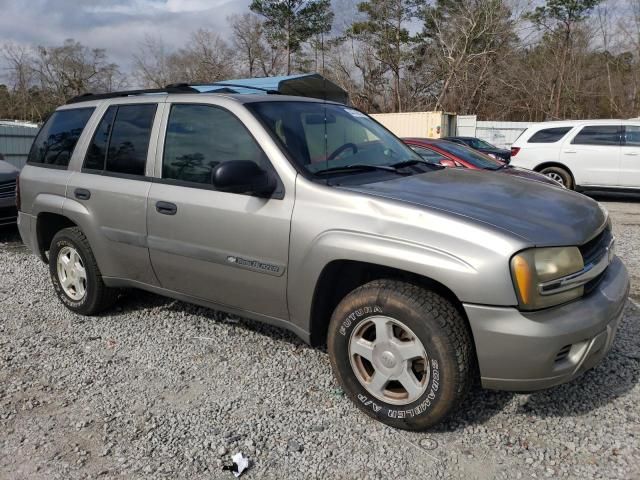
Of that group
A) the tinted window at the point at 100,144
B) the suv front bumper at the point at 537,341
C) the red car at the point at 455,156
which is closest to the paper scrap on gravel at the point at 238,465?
the suv front bumper at the point at 537,341

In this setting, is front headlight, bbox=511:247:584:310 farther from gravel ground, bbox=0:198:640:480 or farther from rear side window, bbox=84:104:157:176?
rear side window, bbox=84:104:157:176

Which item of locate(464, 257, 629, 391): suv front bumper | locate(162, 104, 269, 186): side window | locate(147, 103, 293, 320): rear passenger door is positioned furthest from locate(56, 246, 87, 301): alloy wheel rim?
locate(464, 257, 629, 391): suv front bumper

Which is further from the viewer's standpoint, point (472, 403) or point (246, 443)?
point (472, 403)

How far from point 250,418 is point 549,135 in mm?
10955

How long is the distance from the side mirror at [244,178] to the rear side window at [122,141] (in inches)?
41.4

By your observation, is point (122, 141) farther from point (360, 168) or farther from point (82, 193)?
point (360, 168)

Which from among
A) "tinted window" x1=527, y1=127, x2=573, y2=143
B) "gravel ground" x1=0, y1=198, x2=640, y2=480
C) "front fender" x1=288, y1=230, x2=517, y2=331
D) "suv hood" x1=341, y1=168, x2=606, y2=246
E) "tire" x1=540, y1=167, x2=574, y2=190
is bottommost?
"gravel ground" x1=0, y1=198, x2=640, y2=480

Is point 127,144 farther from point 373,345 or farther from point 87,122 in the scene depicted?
point 373,345

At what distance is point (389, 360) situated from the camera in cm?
277

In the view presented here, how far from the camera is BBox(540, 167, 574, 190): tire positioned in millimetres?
11508

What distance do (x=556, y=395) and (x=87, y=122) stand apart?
3.87 meters

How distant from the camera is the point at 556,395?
3.12 meters

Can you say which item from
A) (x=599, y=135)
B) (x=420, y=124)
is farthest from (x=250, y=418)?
(x=420, y=124)

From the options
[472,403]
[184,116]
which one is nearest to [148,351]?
[184,116]
